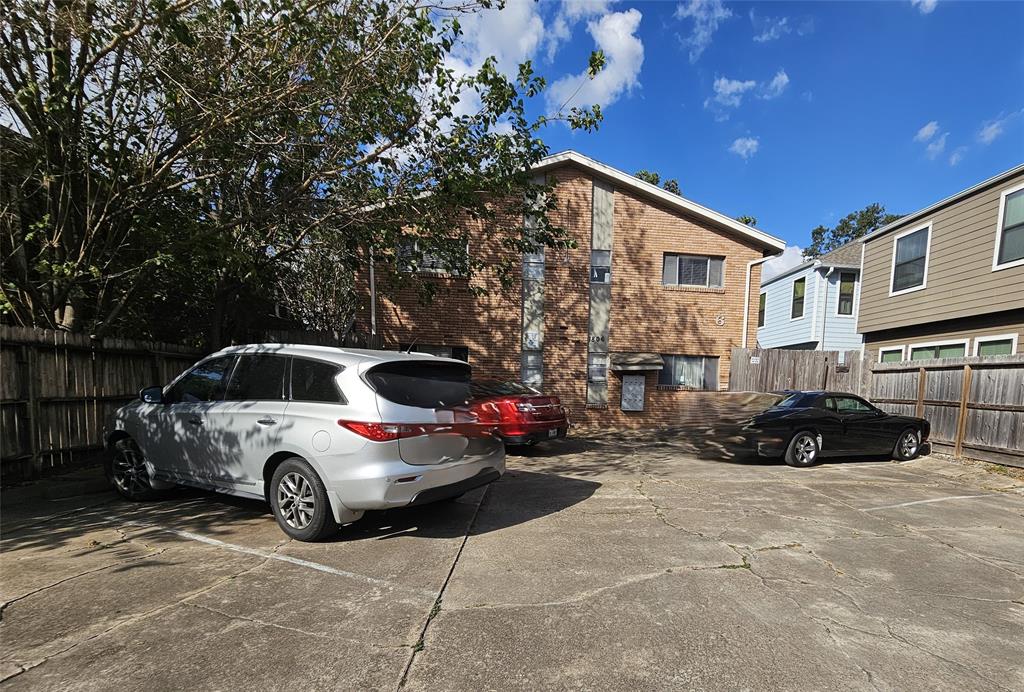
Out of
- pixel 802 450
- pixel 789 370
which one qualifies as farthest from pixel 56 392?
pixel 789 370

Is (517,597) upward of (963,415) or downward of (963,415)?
downward

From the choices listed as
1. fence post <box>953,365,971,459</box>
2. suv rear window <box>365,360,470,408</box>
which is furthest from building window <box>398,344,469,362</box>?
fence post <box>953,365,971,459</box>

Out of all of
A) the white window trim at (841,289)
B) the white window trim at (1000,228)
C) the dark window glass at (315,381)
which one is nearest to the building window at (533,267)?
the dark window glass at (315,381)

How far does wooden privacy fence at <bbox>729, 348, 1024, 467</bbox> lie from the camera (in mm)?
8383

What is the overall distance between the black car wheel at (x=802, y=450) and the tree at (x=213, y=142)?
21.1 feet

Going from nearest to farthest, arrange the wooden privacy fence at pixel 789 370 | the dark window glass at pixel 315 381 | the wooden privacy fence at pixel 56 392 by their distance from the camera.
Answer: the dark window glass at pixel 315 381 → the wooden privacy fence at pixel 56 392 → the wooden privacy fence at pixel 789 370

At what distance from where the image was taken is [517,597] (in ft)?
10.7

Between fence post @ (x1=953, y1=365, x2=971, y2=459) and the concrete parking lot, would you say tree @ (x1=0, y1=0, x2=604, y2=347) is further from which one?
fence post @ (x1=953, y1=365, x2=971, y2=459)

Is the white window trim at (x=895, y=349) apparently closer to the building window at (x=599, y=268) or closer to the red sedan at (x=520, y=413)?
the building window at (x=599, y=268)

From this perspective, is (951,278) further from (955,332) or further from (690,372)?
(690,372)

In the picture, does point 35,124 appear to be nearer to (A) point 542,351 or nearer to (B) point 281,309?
(B) point 281,309

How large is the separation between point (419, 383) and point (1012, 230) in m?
13.7

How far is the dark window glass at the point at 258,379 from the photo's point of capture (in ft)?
14.8

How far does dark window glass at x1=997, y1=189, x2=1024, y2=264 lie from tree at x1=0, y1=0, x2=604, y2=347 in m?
10.1
